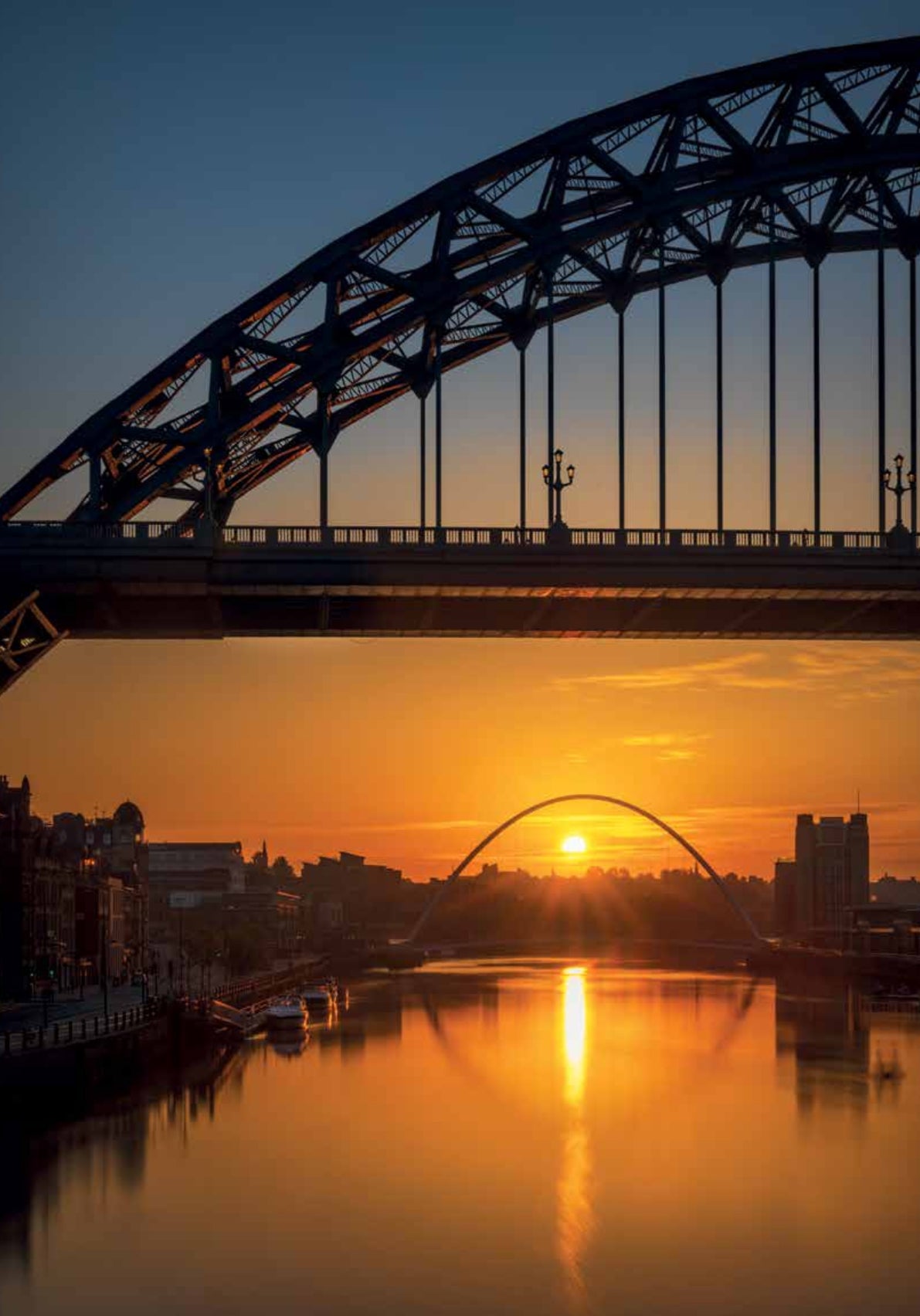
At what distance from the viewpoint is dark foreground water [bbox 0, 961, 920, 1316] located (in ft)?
157

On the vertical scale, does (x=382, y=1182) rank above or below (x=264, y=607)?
below

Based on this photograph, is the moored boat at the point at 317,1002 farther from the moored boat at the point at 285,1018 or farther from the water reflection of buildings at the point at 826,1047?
the water reflection of buildings at the point at 826,1047

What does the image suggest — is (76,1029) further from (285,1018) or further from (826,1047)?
(826,1047)

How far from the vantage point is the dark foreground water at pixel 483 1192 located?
47.9 meters

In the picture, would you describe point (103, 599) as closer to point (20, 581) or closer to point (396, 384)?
point (20, 581)

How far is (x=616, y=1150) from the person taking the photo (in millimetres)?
70250

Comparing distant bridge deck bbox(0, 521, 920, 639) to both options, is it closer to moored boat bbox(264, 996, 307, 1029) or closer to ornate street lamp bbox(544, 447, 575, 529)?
ornate street lamp bbox(544, 447, 575, 529)

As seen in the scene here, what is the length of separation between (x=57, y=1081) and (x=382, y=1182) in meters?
14.4

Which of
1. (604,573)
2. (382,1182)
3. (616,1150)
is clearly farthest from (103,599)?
(616,1150)

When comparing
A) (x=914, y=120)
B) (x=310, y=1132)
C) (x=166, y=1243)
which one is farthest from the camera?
(x=310, y=1132)

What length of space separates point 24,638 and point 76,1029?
18175 mm

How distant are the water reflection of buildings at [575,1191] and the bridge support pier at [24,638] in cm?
2347

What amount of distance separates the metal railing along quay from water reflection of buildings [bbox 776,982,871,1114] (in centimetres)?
2731

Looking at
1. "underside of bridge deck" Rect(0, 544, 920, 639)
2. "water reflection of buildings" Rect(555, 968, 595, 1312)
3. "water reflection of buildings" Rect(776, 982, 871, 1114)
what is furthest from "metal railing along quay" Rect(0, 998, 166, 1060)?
"water reflection of buildings" Rect(776, 982, 871, 1114)
